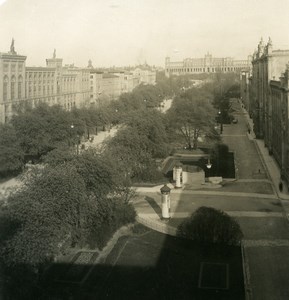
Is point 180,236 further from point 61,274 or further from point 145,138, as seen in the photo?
point 145,138

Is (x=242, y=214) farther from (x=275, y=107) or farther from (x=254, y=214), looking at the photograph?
(x=275, y=107)

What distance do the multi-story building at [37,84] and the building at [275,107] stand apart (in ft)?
93.0

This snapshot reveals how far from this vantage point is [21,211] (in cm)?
1662

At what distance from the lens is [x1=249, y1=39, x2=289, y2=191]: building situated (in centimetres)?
3406

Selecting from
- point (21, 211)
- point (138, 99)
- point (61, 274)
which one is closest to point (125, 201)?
point (61, 274)

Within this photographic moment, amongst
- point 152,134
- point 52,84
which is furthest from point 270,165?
point 52,84

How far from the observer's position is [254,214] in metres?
26.0

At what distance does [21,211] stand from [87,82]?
Result: 78390 millimetres

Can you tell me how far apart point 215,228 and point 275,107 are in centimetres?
2392

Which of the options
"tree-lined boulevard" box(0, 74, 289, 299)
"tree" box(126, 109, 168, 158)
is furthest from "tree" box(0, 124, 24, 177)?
"tree" box(126, 109, 168, 158)

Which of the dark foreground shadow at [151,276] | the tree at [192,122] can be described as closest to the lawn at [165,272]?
the dark foreground shadow at [151,276]

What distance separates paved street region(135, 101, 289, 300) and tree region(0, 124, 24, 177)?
1063 centimetres

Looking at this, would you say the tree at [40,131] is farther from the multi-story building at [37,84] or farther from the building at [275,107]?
the building at [275,107]

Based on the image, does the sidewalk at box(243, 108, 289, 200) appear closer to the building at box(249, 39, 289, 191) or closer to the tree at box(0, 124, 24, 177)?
the building at box(249, 39, 289, 191)
